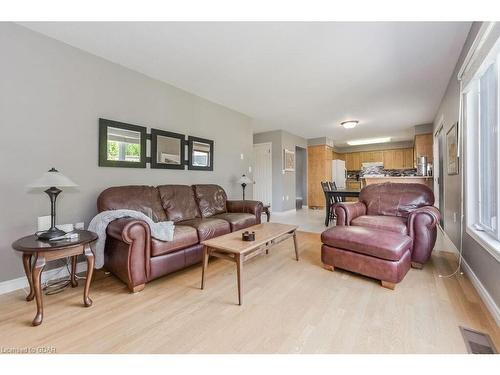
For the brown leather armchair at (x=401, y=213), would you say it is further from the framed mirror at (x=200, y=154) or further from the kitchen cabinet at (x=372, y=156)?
the kitchen cabinet at (x=372, y=156)

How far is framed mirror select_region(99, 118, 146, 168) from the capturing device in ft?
8.63

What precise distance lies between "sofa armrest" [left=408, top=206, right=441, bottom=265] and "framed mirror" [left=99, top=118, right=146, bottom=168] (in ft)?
10.9

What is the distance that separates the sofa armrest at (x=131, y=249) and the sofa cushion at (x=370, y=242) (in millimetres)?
1782

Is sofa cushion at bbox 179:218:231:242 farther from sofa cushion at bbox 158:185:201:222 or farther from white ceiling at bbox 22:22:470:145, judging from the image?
white ceiling at bbox 22:22:470:145

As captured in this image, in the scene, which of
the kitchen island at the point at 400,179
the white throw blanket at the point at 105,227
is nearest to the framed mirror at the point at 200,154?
the white throw blanket at the point at 105,227

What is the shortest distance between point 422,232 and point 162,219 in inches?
115

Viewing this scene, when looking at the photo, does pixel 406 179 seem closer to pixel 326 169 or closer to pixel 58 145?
pixel 326 169

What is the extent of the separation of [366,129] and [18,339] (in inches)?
287

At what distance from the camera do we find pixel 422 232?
2365mm

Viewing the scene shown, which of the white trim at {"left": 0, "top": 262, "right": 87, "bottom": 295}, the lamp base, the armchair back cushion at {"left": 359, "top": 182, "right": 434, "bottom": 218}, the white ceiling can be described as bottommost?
the white trim at {"left": 0, "top": 262, "right": 87, "bottom": 295}

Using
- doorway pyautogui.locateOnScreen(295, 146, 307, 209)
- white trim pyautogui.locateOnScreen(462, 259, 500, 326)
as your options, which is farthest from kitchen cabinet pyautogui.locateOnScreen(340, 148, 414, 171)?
white trim pyautogui.locateOnScreen(462, 259, 500, 326)

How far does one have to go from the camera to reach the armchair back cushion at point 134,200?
2.41 metres

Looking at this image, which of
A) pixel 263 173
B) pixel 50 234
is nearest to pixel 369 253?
pixel 50 234
